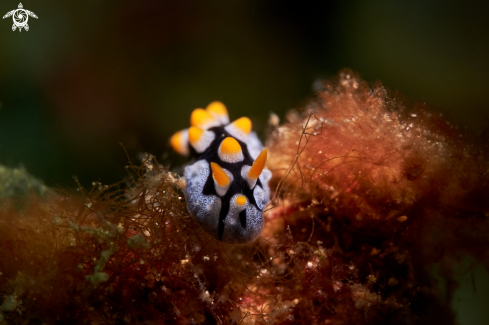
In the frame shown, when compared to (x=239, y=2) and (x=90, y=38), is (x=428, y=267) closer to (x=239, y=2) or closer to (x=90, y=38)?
(x=239, y=2)

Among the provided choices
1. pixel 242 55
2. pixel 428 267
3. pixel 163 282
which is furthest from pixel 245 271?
pixel 242 55

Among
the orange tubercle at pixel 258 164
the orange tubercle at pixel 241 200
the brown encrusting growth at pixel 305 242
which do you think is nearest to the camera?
the brown encrusting growth at pixel 305 242

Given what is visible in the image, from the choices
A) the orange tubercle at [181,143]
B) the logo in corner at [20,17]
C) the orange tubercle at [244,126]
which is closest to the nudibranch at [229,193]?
the orange tubercle at [244,126]

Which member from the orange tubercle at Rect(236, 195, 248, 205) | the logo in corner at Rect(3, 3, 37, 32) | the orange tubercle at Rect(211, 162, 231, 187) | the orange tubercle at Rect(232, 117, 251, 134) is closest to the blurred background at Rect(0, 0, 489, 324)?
the logo in corner at Rect(3, 3, 37, 32)

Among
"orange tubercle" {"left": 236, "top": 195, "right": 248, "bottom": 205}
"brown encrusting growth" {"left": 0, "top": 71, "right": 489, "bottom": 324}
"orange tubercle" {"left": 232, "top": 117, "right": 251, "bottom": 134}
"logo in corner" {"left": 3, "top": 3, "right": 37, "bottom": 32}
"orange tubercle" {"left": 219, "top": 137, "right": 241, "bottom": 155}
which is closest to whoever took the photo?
"brown encrusting growth" {"left": 0, "top": 71, "right": 489, "bottom": 324}

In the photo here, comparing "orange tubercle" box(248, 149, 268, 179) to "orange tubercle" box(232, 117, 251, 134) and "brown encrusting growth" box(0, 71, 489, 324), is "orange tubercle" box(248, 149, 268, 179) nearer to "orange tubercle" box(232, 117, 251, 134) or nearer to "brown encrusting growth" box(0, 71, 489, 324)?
"brown encrusting growth" box(0, 71, 489, 324)

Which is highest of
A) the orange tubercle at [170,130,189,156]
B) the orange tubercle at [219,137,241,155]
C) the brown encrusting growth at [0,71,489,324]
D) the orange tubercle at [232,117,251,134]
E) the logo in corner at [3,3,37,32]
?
the logo in corner at [3,3,37,32]

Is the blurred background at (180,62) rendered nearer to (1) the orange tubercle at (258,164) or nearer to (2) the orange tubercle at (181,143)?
(2) the orange tubercle at (181,143)
